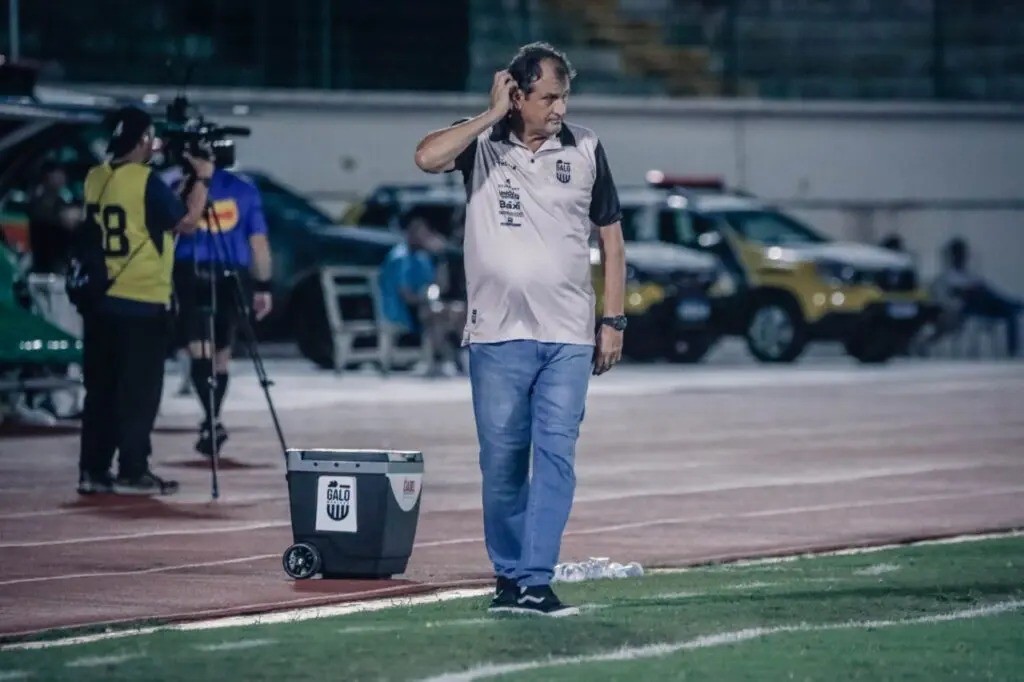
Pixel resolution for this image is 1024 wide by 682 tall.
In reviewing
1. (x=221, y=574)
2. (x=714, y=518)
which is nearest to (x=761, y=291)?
(x=714, y=518)

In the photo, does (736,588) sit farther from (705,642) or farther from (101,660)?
(101,660)

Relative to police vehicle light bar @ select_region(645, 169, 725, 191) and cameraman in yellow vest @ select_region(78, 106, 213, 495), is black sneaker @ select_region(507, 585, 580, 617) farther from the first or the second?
police vehicle light bar @ select_region(645, 169, 725, 191)

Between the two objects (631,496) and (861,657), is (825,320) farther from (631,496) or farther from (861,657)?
(861,657)

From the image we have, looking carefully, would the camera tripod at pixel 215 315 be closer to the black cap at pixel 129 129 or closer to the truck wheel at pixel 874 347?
the black cap at pixel 129 129

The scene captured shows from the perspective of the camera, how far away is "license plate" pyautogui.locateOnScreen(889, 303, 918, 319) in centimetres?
3081

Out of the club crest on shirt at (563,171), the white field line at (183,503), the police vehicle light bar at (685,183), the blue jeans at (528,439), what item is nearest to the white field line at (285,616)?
the blue jeans at (528,439)

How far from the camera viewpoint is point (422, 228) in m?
27.3

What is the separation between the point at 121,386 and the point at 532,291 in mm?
4967

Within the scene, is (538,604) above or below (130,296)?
below

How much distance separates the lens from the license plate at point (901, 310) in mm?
30812

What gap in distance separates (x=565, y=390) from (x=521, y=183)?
Answer: 75cm

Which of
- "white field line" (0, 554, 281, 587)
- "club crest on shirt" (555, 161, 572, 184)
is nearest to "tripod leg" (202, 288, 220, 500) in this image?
"white field line" (0, 554, 281, 587)

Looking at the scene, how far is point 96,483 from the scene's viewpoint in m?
14.3

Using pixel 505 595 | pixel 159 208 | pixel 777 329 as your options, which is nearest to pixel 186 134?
pixel 159 208
